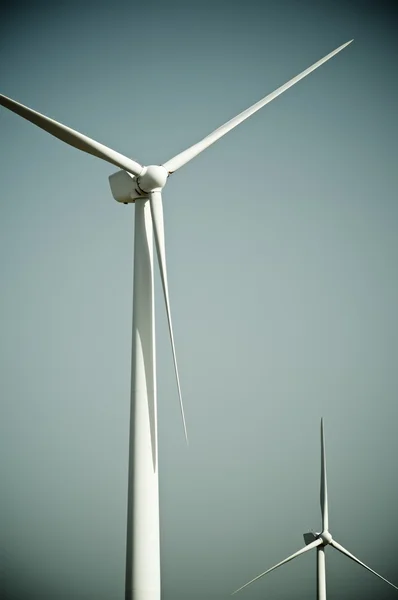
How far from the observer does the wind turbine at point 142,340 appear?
16.4 meters

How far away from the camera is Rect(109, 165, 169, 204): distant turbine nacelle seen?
60.4 ft

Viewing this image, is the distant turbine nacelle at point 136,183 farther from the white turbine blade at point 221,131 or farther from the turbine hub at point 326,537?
the turbine hub at point 326,537

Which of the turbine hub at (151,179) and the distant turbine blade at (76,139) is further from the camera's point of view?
the turbine hub at (151,179)

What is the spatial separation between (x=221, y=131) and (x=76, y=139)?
14.8 feet

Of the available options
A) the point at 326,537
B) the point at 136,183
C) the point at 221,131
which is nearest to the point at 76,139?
the point at 136,183

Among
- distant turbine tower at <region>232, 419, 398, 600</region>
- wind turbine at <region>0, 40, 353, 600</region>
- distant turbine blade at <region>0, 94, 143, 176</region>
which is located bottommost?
distant turbine tower at <region>232, 419, 398, 600</region>

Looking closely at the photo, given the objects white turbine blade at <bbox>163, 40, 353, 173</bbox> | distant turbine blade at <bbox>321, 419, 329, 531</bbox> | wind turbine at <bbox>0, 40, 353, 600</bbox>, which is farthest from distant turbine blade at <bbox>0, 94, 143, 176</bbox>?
distant turbine blade at <bbox>321, 419, 329, 531</bbox>

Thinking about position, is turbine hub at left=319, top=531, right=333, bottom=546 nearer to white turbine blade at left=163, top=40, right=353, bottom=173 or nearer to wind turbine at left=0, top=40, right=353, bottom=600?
wind turbine at left=0, top=40, right=353, bottom=600

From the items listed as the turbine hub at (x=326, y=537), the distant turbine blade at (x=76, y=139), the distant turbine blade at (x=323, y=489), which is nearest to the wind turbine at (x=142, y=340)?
the distant turbine blade at (x=76, y=139)

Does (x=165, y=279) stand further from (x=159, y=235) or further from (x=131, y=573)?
(x=131, y=573)

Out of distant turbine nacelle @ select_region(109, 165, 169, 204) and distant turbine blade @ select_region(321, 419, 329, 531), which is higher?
distant turbine nacelle @ select_region(109, 165, 169, 204)

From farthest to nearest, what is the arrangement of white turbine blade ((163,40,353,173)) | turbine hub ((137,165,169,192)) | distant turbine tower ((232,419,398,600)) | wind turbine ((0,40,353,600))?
1. distant turbine tower ((232,419,398,600))
2. white turbine blade ((163,40,353,173))
3. turbine hub ((137,165,169,192))
4. wind turbine ((0,40,353,600))

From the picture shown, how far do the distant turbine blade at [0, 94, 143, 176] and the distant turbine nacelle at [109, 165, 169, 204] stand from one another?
24cm

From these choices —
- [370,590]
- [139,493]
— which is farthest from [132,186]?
[370,590]
